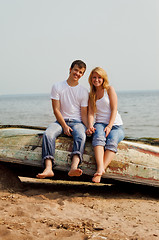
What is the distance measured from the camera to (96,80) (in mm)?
4664

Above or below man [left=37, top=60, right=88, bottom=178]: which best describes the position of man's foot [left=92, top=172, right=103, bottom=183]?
below

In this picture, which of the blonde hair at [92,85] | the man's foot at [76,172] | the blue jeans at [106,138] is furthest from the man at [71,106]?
the man's foot at [76,172]

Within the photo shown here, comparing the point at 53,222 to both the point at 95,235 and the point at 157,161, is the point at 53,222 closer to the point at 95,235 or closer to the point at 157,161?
the point at 95,235

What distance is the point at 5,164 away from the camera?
4.92 m

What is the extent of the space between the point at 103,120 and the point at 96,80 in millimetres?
696

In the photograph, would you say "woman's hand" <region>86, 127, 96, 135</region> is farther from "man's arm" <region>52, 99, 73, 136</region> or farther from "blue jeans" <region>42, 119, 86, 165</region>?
"man's arm" <region>52, 99, 73, 136</region>

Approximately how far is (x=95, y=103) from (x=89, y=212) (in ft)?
6.12

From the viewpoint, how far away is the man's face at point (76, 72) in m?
4.71

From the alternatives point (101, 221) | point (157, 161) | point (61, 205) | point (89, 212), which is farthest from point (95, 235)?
point (157, 161)

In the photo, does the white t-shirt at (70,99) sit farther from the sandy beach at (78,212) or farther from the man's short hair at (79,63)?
the sandy beach at (78,212)

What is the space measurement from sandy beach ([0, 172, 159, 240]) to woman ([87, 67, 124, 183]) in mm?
629

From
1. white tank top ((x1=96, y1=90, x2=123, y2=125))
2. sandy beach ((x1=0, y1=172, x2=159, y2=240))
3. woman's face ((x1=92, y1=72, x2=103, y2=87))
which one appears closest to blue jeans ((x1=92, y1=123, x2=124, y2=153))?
white tank top ((x1=96, y1=90, x2=123, y2=125))

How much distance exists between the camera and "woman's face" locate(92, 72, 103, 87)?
15.3 feet

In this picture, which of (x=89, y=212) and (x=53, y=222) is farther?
(x=89, y=212)
